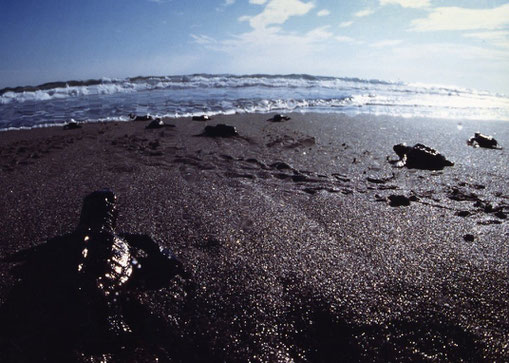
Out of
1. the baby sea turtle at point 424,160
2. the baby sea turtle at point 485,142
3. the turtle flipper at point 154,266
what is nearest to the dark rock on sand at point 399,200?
the baby sea turtle at point 424,160

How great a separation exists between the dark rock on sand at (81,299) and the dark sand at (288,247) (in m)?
0.01

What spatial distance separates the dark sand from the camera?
1312mm

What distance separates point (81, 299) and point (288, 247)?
3.88ft

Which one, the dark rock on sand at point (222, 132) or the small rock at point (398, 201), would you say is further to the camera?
the dark rock on sand at point (222, 132)

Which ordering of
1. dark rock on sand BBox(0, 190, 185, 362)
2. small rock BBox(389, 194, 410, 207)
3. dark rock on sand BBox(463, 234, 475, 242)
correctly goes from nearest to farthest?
dark rock on sand BBox(0, 190, 185, 362), dark rock on sand BBox(463, 234, 475, 242), small rock BBox(389, 194, 410, 207)

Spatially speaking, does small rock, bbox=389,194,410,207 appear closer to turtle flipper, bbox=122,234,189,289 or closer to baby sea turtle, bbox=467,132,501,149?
turtle flipper, bbox=122,234,189,289

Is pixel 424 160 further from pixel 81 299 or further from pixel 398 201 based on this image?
pixel 81 299

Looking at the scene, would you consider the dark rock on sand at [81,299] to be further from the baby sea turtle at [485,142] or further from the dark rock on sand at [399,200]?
the baby sea turtle at [485,142]

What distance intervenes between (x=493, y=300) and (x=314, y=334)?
0.97m

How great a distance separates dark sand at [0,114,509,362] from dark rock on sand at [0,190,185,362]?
0.01 metres

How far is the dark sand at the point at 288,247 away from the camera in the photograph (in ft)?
4.30

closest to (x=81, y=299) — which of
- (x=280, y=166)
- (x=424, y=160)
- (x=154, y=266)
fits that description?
(x=154, y=266)

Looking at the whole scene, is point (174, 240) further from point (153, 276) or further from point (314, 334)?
point (314, 334)

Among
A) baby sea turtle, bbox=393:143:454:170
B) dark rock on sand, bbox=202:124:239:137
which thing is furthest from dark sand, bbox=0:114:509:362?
dark rock on sand, bbox=202:124:239:137
